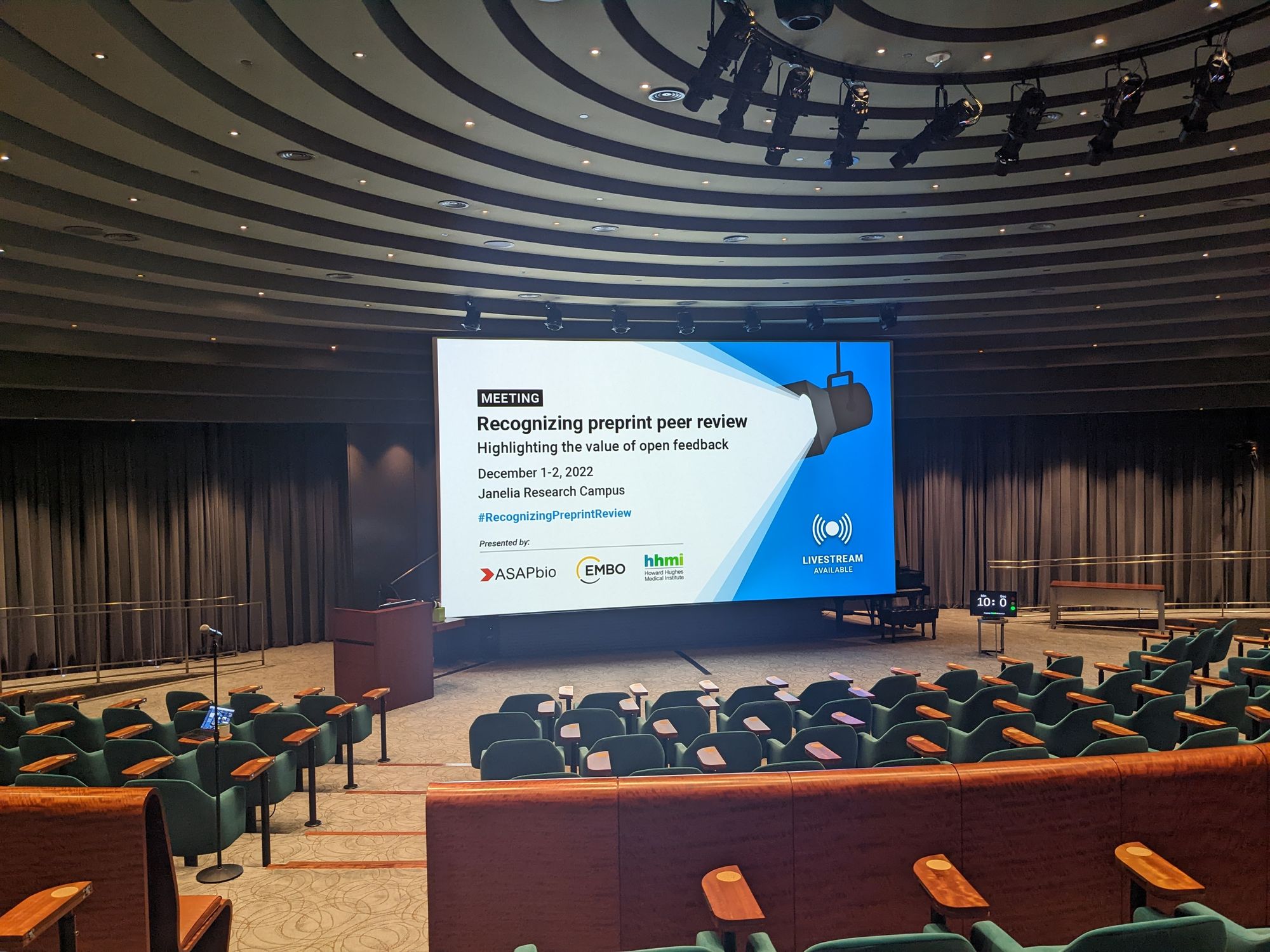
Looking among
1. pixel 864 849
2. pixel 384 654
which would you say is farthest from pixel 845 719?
pixel 384 654

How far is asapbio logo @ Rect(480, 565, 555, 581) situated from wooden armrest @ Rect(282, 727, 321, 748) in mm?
4827

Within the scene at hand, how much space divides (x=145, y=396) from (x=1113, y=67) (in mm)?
11790

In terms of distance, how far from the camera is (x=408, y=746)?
8273mm

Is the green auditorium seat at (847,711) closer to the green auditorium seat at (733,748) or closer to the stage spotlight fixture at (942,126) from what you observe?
the green auditorium seat at (733,748)

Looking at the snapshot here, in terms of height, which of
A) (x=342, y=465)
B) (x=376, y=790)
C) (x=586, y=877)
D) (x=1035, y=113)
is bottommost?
Result: (x=376, y=790)

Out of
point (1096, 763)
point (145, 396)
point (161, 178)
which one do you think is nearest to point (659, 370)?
point (161, 178)

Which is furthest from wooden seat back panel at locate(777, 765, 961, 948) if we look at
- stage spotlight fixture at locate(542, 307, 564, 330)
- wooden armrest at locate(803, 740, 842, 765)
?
stage spotlight fixture at locate(542, 307, 564, 330)

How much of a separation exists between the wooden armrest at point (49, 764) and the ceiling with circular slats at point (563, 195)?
3933 millimetres

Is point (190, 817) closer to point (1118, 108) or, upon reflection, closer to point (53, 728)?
point (53, 728)

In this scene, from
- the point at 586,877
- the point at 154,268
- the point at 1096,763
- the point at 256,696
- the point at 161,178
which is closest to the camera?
the point at 586,877

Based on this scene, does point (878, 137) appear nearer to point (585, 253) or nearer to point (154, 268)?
point (585, 253)

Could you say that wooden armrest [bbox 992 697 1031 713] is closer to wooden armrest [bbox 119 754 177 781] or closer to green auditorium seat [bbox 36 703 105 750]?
wooden armrest [bbox 119 754 177 781]

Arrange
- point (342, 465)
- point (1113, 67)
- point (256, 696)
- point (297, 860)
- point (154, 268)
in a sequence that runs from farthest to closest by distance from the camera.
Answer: point (342, 465), point (154, 268), point (256, 696), point (1113, 67), point (297, 860)

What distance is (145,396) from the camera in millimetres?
12039
